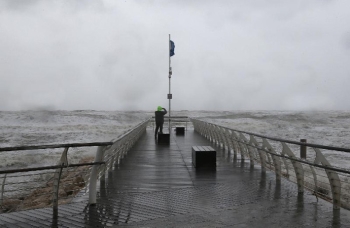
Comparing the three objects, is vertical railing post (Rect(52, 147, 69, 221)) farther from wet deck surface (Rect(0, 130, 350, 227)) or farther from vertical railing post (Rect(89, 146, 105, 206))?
vertical railing post (Rect(89, 146, 105, 206))

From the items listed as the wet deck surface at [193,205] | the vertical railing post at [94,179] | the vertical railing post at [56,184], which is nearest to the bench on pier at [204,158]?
the wet deck surface at [193,205]

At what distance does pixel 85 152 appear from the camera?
988 inches

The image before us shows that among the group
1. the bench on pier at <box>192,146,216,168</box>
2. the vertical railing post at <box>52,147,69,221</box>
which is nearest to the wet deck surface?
the vertical railing post at <box>52,147,69,221</box>

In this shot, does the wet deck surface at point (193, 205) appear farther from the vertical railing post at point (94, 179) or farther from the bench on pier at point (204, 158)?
the bench on pier at point (204, 158)

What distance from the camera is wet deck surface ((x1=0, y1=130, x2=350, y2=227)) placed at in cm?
496

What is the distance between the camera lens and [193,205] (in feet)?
19.5

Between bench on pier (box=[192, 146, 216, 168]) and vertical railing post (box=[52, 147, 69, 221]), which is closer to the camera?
vertical railing post (box=[52, 147, 69, 221])

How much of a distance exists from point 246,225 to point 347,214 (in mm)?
1760

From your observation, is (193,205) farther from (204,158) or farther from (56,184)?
(204,158)

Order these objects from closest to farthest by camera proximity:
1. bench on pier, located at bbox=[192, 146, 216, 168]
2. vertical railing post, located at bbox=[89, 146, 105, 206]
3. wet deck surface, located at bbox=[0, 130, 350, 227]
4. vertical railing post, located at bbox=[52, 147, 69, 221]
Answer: wet deck surface, located at bbox=[0, 130, 350, 227], vertical railing post, located at bbox=[52, 147, 69, 221], vertical railing post, located at bbox=[89, 146, 105, 206], bench on pier, located at bbox=[192, 146, 216, 168]

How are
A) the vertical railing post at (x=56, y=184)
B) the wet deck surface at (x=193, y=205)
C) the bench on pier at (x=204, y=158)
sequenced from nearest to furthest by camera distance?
the wet deck surface at (x=193, y=205), the vertical railing post at (x=56, y=184), the bench on pier at (x=204, y=158)

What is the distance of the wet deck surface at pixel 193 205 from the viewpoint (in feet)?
16.3

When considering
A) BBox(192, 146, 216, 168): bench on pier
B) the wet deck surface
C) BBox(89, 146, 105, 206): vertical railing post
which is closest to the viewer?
the wet deck surface

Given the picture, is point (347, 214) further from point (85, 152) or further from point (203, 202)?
point (85, 152)
